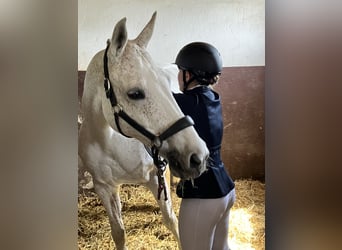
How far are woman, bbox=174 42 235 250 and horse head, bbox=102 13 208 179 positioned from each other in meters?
0.06

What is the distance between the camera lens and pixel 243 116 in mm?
1347

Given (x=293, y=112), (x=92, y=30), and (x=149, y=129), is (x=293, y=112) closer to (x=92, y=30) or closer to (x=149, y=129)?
(x=149, y=129)

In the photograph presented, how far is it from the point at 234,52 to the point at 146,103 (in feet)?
1.18

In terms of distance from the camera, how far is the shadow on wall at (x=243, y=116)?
4.40 ft

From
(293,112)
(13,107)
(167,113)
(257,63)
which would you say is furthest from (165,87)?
(13,107)

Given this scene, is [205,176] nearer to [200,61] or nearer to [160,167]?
[160,167]

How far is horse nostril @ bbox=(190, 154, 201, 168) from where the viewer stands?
1.23 m

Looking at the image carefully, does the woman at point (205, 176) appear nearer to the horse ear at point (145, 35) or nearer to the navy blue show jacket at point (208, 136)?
the navy blue show jacket at point (208, 136)

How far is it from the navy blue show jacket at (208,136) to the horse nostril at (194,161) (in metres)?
0.06

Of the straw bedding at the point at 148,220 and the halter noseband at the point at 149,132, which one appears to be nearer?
the halter noseband at the point at 149,132

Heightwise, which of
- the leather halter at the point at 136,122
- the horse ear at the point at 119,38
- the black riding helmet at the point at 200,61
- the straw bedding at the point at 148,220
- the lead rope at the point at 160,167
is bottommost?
the straw bedding at the point at 148,220

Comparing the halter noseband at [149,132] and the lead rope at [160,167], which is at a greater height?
the halter noseband at [149,132]

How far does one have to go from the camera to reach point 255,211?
52.5 inches

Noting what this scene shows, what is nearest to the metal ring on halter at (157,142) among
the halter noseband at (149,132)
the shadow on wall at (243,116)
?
the halter noseband at (149,132)
